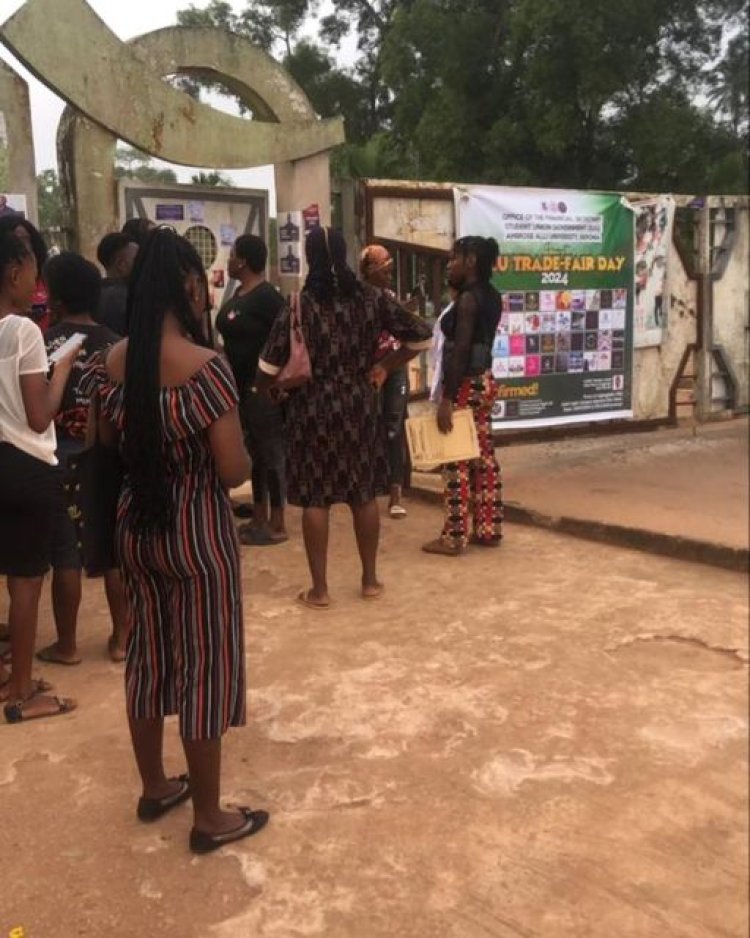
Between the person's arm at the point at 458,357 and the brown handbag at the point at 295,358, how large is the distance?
92 cm

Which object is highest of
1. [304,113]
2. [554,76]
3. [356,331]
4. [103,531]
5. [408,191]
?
[554,76]

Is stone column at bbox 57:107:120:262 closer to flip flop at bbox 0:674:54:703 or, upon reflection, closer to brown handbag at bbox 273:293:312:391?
brown handbag at bbox 273:293:312:391

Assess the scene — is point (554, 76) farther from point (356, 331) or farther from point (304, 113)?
point (356, 331)

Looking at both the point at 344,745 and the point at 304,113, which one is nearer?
the point at 344,745

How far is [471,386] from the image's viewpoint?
170 inches

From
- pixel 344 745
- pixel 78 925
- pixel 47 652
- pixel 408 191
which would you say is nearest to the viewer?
pixel 78 925

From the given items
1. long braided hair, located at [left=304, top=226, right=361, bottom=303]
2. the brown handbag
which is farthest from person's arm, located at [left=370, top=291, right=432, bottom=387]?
the brown handbag

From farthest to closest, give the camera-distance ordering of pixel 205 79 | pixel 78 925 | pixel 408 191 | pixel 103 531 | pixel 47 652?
pixel 408 191, pixel 205 79, pixel 47 652, pixel 103 531, pixel 78 925

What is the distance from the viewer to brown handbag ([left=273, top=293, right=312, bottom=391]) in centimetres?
340

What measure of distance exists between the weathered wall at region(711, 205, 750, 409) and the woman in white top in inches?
276

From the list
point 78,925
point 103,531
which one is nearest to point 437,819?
point 78,925

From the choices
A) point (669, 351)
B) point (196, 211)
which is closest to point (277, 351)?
point (196, 211)

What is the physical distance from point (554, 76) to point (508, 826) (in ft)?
54.5

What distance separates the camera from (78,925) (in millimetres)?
1829
